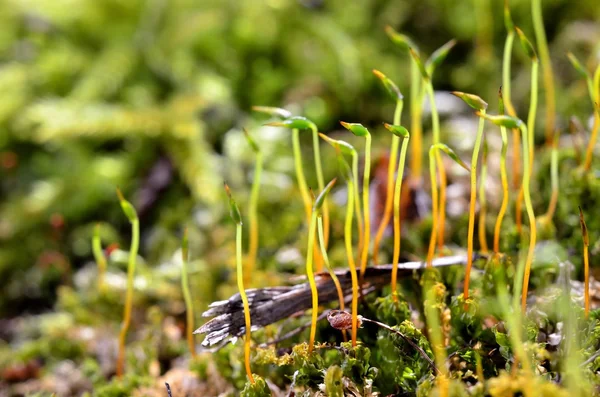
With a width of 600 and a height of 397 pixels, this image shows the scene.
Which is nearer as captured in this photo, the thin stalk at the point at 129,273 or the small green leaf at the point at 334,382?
the small green leaf at the point at 334,382

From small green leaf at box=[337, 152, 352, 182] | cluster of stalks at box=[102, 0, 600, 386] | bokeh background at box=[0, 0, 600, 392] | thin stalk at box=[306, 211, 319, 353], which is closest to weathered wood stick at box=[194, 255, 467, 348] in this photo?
cluster of stalks at box=[102, 0, 600, 386]

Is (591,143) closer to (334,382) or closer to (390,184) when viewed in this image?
(390,184)

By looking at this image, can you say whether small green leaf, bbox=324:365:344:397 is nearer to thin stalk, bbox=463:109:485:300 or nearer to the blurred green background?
thin stalk, bbox=463:109:485:300

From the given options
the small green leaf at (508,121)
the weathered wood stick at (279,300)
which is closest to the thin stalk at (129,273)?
the weathered wood stick at (279,300)

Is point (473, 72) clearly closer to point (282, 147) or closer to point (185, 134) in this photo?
point (282, 147)

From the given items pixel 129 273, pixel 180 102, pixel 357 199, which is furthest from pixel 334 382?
pixel 180 102

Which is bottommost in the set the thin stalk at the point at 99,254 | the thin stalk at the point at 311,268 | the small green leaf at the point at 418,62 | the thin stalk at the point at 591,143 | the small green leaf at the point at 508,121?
the thin stalk at the point at 99,254

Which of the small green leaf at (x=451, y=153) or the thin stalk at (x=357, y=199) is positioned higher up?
the small green leaf at (x=451, y=153)

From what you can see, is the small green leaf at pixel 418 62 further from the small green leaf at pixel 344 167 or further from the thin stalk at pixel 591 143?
the thin stalk at pixel 591 143
